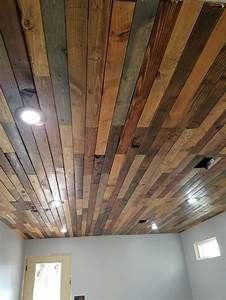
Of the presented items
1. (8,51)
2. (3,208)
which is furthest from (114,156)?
(3,208)

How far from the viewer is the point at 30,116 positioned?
1502 mm

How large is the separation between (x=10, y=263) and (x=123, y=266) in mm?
2295

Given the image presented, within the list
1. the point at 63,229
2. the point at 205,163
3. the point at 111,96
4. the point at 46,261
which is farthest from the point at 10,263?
the point at 111,96

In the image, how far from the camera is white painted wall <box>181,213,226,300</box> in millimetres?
4527

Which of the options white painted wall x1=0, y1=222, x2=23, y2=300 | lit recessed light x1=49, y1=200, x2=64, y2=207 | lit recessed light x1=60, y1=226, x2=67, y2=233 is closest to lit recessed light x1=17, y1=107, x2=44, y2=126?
lit recessed light x1=49, y1=200, x2=64, y2=207

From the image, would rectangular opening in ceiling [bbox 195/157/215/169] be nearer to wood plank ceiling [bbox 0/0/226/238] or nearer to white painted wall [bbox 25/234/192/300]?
wood plank ceiling [bbox 0/0/226/238]

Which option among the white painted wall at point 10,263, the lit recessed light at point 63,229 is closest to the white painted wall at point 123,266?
the white painted wall at point 10,263

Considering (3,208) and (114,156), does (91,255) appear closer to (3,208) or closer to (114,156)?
(3,208)

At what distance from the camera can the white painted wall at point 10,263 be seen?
3.97 metres

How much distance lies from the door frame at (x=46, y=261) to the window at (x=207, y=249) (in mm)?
2591

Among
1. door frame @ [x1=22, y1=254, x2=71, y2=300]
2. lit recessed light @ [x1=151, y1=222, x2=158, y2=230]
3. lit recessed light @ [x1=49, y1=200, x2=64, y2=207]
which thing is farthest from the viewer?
door frame @ [x1=22, y1=254, x2=71, y2=300]

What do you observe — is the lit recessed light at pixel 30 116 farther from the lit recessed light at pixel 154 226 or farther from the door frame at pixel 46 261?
the door frame at pixel 46 261

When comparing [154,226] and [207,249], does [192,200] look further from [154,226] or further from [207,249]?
[207,249]

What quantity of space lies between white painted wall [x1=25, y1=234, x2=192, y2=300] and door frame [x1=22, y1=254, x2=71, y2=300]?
97mm
